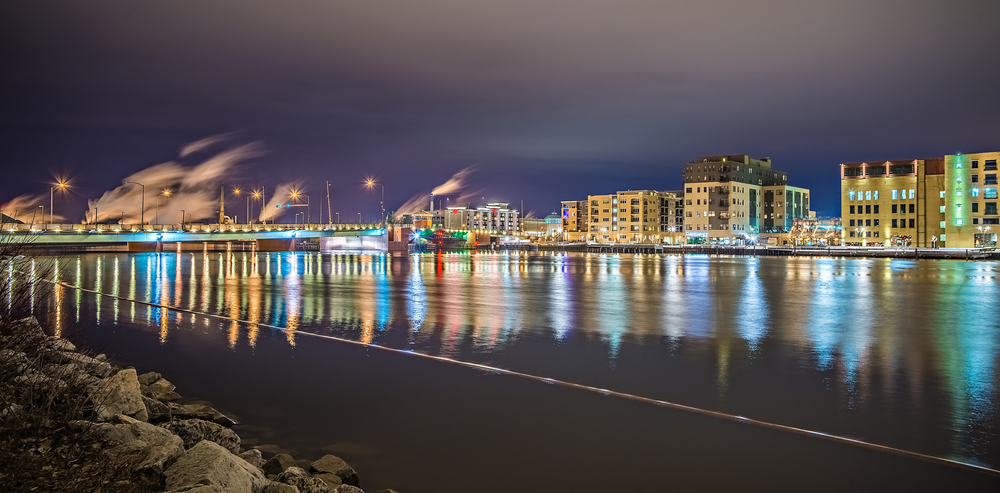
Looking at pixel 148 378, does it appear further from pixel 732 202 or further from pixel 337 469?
pixel 732 202

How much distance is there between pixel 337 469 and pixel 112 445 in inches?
87.7

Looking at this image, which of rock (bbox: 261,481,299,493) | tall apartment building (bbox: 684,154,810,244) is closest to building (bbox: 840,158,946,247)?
tall apartment building (bbox: 684,154,810,244)

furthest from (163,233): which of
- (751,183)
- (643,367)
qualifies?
(751,183)

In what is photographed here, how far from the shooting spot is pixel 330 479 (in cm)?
696

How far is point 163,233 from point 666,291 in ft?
297

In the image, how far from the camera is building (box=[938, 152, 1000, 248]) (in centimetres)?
8506

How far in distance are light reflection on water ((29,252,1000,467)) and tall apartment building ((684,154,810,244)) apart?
100456 millimetres

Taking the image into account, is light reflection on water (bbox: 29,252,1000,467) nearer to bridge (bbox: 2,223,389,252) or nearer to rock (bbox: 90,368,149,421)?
rock (bbox: 90,368,149,421)

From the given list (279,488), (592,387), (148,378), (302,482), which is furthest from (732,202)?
(279,488)

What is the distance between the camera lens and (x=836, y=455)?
797 centimetres

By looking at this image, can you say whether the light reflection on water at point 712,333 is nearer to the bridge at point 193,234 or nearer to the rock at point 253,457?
the rock at point 253,457

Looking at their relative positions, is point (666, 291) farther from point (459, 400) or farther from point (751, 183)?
point (751, 183)

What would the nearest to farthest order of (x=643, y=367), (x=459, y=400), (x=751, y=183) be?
(x=459, y=400)
(x=643, y=367)
(x=751, y=183)

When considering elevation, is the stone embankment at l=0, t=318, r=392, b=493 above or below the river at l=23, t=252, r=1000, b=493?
above
